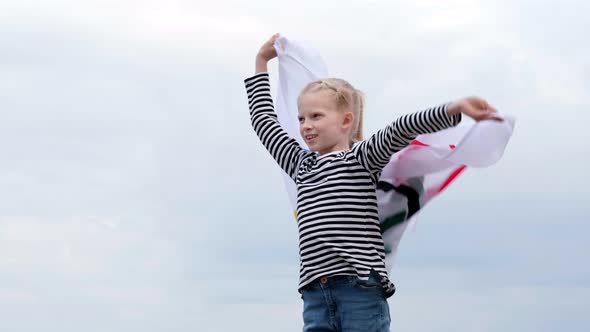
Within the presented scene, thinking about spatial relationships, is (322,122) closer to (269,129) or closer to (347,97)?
(347,97)

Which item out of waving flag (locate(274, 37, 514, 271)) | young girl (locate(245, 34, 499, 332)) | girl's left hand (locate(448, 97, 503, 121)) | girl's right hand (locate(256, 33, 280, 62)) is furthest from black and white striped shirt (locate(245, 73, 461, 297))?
girl's right hand (locate(256, 33, 280, 62))

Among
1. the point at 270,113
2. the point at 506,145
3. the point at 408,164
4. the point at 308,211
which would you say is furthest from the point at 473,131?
the point at 270,113

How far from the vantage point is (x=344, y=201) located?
217 inches

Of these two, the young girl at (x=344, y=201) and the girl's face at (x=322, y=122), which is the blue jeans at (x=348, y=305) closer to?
the young girl at (x=344, y=201)

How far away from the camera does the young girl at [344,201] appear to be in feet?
17.5

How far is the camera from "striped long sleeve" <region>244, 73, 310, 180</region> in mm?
6039

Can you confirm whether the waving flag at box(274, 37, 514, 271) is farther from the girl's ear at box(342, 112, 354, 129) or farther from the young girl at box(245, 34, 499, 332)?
the girl's ear at box(342, 112, 354, 129)

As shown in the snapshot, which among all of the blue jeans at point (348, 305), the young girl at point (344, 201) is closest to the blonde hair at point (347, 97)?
the young girl at point (344, 201)

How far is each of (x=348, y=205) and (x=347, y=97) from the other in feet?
2.27

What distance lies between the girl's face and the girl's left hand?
2.67 feet

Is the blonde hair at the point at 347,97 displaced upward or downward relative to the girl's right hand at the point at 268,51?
downward

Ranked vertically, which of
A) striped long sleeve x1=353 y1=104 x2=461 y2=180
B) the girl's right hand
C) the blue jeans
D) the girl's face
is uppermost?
the girl's right hand

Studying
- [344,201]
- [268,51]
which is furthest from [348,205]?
[268,51]

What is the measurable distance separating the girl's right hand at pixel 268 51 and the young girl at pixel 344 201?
75cm
